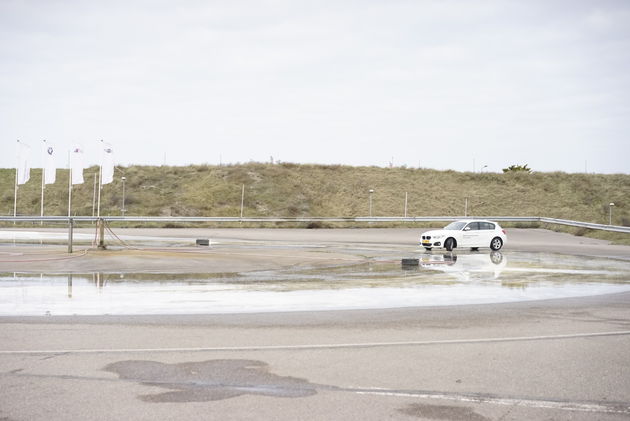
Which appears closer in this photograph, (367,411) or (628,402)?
(367,411)

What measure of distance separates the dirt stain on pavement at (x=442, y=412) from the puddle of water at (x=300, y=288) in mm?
6418

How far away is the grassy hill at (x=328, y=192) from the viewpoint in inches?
2795

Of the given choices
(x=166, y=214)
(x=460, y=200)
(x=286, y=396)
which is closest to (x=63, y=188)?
(x=166, y=214)

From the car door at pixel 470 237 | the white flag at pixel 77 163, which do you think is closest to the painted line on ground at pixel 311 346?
the car door at pixel 470 237

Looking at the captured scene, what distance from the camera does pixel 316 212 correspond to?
71625 mm

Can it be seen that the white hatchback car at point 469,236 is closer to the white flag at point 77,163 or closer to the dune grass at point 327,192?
the white flag at point 77,163

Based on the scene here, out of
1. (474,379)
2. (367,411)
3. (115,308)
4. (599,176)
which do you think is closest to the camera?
(367,411)

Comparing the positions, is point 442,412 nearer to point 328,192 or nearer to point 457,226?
point 457,226

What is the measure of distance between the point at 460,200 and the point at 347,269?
5714cm

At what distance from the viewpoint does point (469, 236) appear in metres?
32.2

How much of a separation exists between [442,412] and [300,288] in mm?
9916

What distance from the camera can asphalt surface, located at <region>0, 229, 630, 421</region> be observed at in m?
6.05

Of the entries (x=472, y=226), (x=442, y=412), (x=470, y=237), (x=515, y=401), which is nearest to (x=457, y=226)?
(x=472, y=226)

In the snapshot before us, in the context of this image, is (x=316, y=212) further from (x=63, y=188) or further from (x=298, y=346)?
(x=298, y=346)
